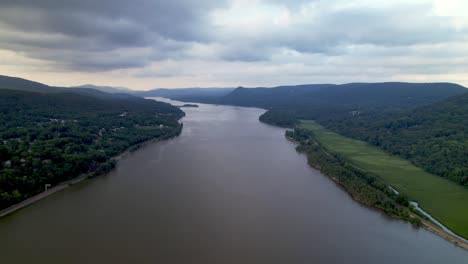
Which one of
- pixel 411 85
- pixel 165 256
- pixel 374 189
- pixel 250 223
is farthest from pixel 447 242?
pixel 411 85

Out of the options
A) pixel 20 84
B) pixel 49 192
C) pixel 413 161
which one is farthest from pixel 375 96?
pixel 20 84

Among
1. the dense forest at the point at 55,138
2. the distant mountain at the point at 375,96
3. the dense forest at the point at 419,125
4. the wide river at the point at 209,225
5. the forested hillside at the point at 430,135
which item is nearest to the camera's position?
the wide river at the point at 209,225

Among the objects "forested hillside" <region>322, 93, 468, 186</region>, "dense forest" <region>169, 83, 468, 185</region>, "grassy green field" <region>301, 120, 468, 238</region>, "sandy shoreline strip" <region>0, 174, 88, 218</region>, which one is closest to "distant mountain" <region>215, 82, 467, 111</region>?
"dense forest" <region>169, 83, 468, 185</region>

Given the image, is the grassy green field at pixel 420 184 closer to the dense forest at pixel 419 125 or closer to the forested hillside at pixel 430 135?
the forested hillside at pixel 430 135

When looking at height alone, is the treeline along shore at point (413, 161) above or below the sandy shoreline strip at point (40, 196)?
above

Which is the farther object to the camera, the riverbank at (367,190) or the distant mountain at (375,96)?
the distant mountain at (375,96)

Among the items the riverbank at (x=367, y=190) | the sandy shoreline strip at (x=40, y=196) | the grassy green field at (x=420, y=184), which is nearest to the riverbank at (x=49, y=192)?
the sandy shoreline strip at (x=40, y=196)

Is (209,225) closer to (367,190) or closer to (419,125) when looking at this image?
(367,190)

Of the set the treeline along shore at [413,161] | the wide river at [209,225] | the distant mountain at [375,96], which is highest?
the distant mountain at [375,96]
